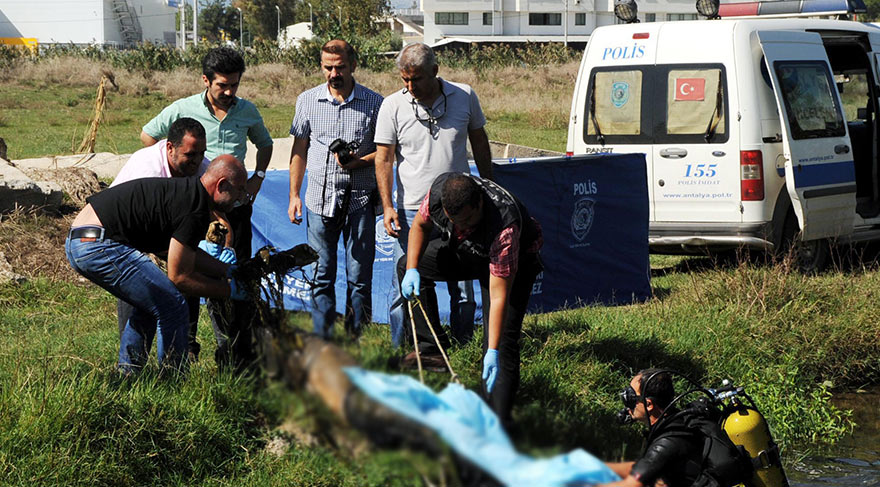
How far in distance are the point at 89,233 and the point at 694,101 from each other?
6.24m

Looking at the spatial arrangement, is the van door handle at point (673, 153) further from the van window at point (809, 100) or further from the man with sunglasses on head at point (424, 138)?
the man with sunglasses on head at point (424, 138)

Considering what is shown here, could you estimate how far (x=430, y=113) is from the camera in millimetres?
5770

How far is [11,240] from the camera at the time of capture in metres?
9.24

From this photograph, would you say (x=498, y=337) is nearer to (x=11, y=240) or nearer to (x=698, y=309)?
(x=698, y=309)

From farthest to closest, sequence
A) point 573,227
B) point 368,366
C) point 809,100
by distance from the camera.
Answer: point 809,100
point 573,227
point 368,366

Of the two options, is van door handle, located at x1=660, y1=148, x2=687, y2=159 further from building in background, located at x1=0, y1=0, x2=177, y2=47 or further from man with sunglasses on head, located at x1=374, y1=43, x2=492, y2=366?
building in background, located at x1=0, y1=0, x2=177, y2=47

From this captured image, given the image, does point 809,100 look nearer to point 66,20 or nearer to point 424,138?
point 424,138

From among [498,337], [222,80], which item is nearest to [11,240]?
[222,80]

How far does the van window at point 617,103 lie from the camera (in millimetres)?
9617

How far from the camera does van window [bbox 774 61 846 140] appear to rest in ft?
30.7

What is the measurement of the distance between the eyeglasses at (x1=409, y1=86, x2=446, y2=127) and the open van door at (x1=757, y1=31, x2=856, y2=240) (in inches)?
178

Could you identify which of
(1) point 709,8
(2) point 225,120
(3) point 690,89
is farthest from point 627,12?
(2) point 225,120

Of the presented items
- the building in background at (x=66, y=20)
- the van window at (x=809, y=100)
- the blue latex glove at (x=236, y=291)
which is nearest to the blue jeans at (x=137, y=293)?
the blue latex glove at (x=236, y=291)

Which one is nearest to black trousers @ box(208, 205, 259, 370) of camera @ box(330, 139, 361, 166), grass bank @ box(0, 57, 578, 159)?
camera @ box(330, 139, 361, 166)
